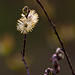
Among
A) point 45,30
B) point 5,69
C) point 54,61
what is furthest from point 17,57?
point 54,61

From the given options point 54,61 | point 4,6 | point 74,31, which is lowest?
point 54,61

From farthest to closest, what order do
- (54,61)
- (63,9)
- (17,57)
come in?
(63,9)
(17,57)
(54,61)

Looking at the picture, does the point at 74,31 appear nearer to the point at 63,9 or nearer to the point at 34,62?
the point at 63,9

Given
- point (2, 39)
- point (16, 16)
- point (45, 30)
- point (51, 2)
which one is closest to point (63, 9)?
point (51, 2)

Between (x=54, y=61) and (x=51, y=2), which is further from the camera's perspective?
(x=51, y=2)

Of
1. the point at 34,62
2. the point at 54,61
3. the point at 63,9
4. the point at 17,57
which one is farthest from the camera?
the point at 63,9

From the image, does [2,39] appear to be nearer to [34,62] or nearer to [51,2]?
[34,62]

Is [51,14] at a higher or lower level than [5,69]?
higher
